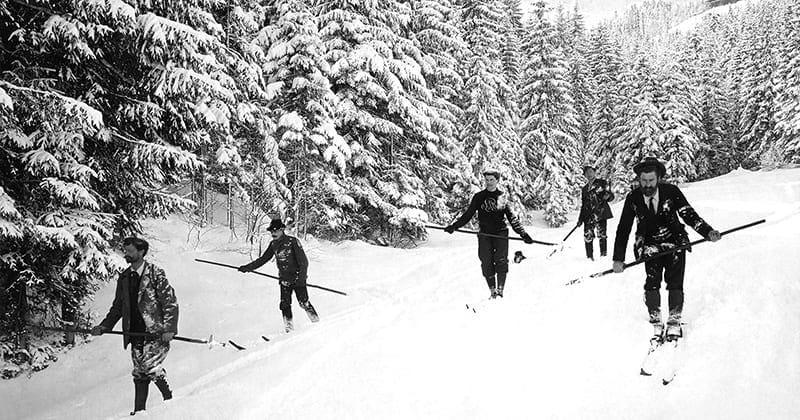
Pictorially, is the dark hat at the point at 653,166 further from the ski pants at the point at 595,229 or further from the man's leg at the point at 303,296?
the ski pants at the point at 595,229

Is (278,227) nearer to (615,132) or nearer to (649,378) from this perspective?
(649,378)

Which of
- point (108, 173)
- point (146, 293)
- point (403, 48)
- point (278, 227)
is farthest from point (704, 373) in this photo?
point (403, 48)

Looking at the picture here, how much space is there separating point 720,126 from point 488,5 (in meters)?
31.0

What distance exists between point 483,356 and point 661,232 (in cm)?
227

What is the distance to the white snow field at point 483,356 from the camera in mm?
4605

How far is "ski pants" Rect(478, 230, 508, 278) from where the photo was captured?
836 centimetres

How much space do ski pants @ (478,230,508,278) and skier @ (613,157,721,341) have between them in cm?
292

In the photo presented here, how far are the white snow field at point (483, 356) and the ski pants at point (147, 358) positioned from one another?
1.23 ft

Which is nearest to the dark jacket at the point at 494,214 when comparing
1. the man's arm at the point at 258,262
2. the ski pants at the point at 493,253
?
the ski pants at the point at 493,253

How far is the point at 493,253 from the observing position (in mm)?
8383

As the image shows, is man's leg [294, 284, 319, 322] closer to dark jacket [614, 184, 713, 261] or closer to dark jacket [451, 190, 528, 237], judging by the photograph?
dark jacket [451, 190, 528, 237]

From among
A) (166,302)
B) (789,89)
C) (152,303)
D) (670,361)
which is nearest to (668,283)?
(670,361)

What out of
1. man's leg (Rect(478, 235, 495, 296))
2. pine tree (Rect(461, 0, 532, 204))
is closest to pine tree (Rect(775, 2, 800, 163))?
pine tree (Rect(461, 0, 532, 204))

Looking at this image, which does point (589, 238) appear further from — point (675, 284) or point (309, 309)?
point (675, 284)
